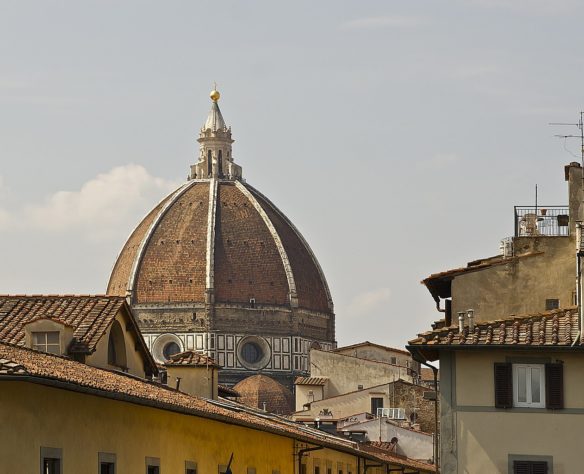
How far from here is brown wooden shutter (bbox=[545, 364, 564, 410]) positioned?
101ft

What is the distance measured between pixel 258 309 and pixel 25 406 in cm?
13479

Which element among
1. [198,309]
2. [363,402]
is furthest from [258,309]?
[363,402]

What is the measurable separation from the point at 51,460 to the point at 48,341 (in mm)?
11349

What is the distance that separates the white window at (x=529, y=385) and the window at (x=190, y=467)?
216 inches

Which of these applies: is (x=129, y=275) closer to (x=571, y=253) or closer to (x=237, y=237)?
(x=237, y=237)

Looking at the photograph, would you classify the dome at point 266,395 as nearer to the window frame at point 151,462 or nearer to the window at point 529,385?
the window at point 529,385

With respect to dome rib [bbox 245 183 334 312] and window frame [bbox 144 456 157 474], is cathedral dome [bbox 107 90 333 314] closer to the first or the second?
dome rib [bbox 245 183 334 312]

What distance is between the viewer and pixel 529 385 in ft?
Answer: 101

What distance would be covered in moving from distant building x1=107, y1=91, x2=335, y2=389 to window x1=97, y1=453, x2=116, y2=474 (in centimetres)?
12743

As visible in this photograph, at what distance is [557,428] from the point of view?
30.7 metres

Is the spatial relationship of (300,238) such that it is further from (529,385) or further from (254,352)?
(529,385)

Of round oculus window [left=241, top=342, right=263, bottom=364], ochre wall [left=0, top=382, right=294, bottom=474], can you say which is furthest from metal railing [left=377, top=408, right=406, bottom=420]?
round oculus window [left=241, top=342, right=263, bottom=364]

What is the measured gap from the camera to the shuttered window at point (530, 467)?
30609 millimetres

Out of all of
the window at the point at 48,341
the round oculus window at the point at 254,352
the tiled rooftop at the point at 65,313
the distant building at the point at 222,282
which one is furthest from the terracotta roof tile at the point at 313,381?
the window at the point at 48,341
